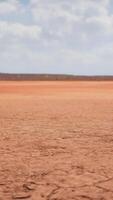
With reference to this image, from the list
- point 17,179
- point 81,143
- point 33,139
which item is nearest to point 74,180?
point 17,179

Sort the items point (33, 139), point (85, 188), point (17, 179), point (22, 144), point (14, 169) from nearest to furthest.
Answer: point (85, 188) < point (17, 179) < point (14, 169) < point (22, 144) < point (33, 139)

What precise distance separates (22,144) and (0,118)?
5.64 metres

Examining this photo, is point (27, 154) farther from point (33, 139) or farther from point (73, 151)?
point (33, 139)

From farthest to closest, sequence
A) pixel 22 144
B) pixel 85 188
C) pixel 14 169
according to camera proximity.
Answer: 1. pixel 22 144
2. pixel 14 169
3. pixel 85 188

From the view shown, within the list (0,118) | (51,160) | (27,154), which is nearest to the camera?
(51,160)

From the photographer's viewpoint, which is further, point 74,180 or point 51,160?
point 51,160

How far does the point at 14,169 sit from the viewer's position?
7.52 m

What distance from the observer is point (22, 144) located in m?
9.90

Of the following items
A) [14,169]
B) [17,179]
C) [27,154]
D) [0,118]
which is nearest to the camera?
[17,179]

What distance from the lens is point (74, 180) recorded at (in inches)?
266

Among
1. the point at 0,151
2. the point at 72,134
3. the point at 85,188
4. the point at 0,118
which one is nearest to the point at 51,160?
the point at 0,151

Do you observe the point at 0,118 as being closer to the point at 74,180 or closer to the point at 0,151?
the point at 0,151

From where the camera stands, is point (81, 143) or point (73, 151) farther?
point (81, 143)

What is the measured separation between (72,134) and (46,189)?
4.88 meters
